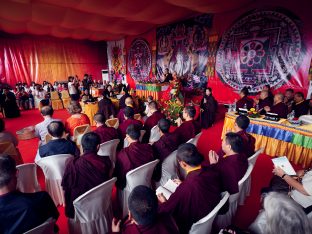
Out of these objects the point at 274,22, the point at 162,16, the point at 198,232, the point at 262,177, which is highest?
the point at 162,16

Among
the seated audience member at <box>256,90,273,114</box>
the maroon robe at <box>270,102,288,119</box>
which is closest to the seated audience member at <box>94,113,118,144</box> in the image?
the maroon robe at <box>270,102,288,119</box>

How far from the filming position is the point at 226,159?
6.56 ft

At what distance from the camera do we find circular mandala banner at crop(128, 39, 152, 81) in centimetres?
1177

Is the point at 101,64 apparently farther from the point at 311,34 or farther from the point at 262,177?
the point at 262,177

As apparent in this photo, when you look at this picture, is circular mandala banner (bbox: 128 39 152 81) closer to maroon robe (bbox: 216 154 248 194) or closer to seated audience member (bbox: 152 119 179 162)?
seated audience member (bbox: 152 119 179 162)

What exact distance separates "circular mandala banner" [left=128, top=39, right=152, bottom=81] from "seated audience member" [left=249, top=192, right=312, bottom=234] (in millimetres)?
11244

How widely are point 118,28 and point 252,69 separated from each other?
6737 millimetres

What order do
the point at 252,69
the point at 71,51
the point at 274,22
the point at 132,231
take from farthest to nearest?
1. the point at 71,51
2. the point at 252,69
3. the point at 274,22
4. the point at 132,231

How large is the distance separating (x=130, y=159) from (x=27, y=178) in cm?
128

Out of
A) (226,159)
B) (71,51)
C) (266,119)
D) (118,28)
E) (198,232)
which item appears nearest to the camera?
(198,232)

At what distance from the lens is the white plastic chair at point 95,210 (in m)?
1.63

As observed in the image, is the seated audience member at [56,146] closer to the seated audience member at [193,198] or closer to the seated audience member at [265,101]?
the seated audience member at [193,198]

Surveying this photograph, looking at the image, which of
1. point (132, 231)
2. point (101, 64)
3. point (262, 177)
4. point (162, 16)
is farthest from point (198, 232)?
point (101, 64)

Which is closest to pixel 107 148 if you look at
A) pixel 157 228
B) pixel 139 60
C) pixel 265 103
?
pixel 157 228
